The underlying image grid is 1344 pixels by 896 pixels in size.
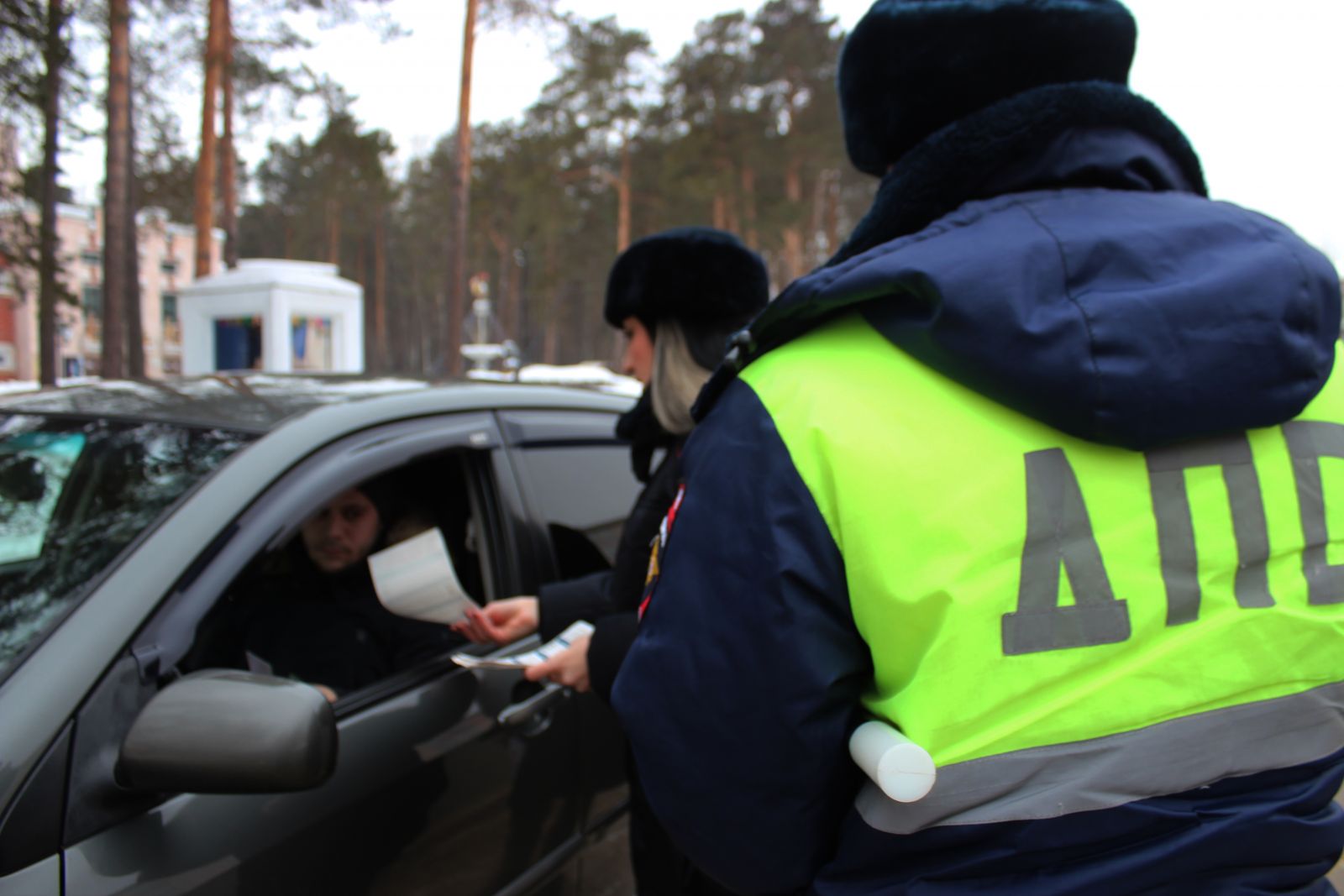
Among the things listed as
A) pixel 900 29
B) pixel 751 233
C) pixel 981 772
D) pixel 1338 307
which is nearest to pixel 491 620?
pixel 981 772

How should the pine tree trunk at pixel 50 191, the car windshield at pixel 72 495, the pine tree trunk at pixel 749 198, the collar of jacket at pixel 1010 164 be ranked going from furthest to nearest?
the pine tree trunk at pixel 749 198, the pine tree trunk at pixel 50 191, the car windshield at pixel 72 495, the collar of jacket at pixel 1010 164

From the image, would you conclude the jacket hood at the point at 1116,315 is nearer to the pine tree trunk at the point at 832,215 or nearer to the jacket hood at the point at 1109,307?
the jacket hood at the point at 1109,307

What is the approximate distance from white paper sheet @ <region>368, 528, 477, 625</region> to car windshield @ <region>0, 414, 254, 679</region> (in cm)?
50

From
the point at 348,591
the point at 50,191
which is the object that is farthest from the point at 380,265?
the point at 348,591

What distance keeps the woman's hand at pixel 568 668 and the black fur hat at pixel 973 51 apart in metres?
1.11

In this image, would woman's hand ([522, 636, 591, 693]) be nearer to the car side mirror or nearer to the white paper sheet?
the white paper sheet

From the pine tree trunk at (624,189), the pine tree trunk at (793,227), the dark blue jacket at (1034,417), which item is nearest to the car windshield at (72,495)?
the dark blue jacket at (1034,417)

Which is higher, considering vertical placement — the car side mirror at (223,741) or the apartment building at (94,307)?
the apartment building at (94,307)

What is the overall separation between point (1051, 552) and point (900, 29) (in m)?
0.65

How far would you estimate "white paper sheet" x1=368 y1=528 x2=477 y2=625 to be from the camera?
206 cm

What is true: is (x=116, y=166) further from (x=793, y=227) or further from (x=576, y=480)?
(x=793, y=227)

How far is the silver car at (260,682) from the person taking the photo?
1237 millimetres

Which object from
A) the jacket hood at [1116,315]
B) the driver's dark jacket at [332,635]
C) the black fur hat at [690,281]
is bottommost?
the driver's dark jacket at [332,635]

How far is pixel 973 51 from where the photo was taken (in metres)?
1.08
